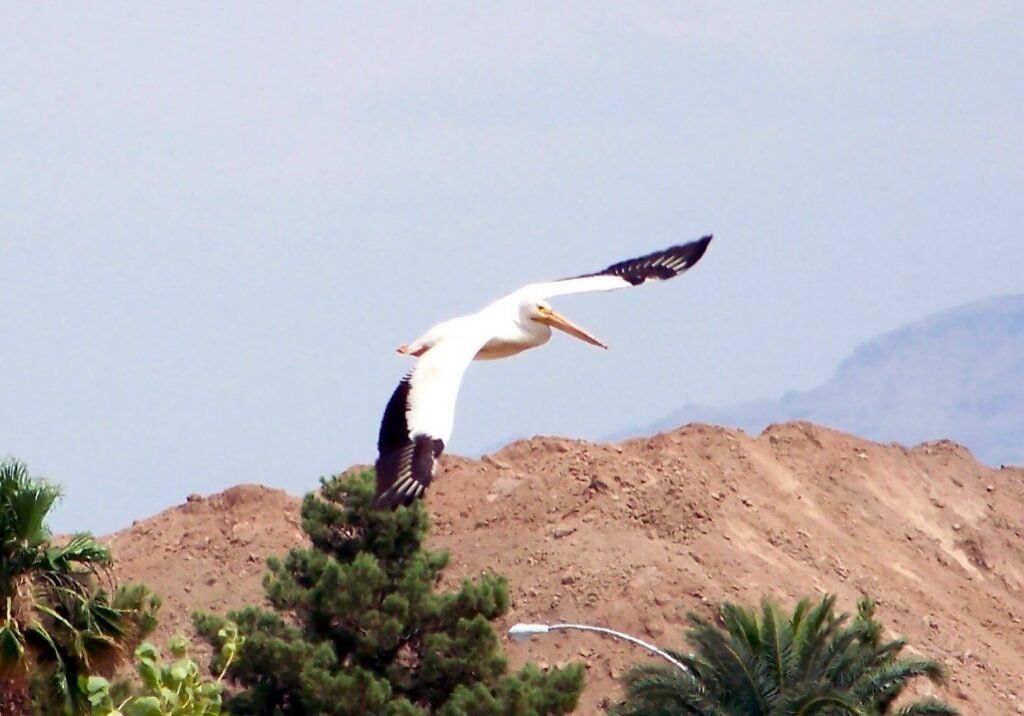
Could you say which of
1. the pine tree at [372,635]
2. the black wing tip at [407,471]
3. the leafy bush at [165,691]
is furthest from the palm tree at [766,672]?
the leafy bush at [165,691]

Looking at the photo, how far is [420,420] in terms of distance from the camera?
1733 centimetres

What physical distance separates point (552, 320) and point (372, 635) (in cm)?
1518

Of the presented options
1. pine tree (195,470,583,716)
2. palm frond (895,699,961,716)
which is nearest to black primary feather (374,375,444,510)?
palm frond (895,699,961,716)

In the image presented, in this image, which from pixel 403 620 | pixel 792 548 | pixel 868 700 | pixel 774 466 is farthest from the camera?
pixel 774 466

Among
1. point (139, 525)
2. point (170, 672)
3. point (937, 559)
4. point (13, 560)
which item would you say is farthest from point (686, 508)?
point (170, 672)

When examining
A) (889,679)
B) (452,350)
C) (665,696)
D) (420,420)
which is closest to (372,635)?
(665,696)

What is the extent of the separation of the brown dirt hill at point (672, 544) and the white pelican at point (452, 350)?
20321 mm

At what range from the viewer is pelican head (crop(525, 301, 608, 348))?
68.3ft

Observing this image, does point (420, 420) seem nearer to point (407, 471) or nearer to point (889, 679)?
point (407, 471)

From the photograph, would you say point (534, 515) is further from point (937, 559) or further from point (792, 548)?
point (937, 559)

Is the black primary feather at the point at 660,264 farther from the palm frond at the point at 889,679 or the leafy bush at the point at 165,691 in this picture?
the leafy bush at the point at 165,691

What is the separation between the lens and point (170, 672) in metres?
11.6

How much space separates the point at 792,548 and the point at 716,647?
A: 21.8m

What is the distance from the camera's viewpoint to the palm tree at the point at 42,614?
20.9 meters
